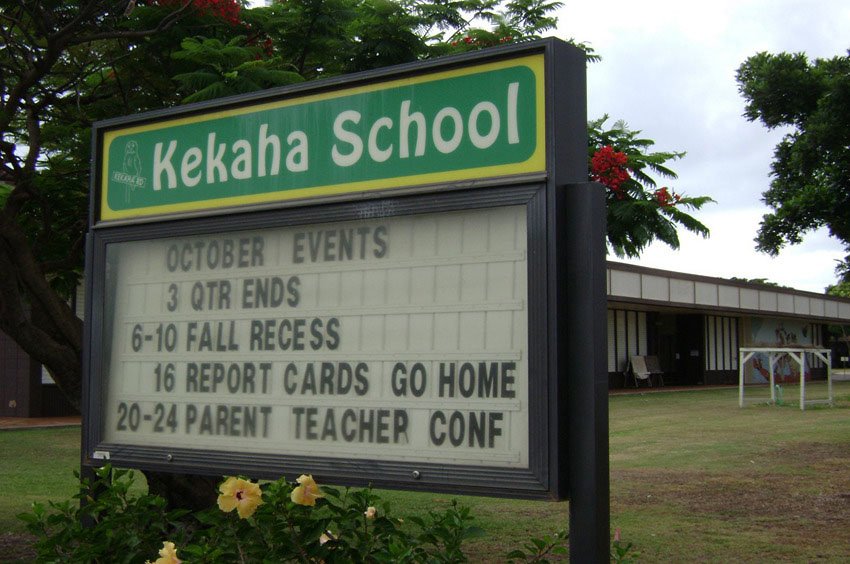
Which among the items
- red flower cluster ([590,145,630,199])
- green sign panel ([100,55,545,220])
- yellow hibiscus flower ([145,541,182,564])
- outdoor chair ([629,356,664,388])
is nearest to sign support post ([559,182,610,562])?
green sign panel ([100,55,545,220])

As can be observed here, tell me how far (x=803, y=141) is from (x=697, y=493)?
6.11 m

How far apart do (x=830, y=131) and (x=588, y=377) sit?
12.1m

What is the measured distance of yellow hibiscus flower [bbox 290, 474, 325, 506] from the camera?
3.45 meters

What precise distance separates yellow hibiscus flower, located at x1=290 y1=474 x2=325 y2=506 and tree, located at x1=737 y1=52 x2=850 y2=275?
12.1 m

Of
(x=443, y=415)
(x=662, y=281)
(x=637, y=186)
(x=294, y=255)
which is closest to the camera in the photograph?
(x=443, y=415)

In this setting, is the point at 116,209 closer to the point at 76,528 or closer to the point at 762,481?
the point at 76,528

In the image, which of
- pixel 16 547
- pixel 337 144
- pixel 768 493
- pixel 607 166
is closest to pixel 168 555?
pixel 337 144

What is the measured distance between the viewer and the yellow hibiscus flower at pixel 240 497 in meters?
3.55

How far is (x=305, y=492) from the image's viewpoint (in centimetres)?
345

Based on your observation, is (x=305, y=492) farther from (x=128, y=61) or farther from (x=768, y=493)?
(x=768, y=493)

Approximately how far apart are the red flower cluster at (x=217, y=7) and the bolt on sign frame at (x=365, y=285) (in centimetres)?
470

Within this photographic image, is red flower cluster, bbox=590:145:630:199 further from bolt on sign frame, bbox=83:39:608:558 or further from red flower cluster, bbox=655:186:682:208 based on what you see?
bolt on sign frame, bbox=83:39:608:558

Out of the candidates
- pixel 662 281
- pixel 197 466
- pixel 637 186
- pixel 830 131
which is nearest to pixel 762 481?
pixel 830 131

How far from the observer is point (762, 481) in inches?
447
